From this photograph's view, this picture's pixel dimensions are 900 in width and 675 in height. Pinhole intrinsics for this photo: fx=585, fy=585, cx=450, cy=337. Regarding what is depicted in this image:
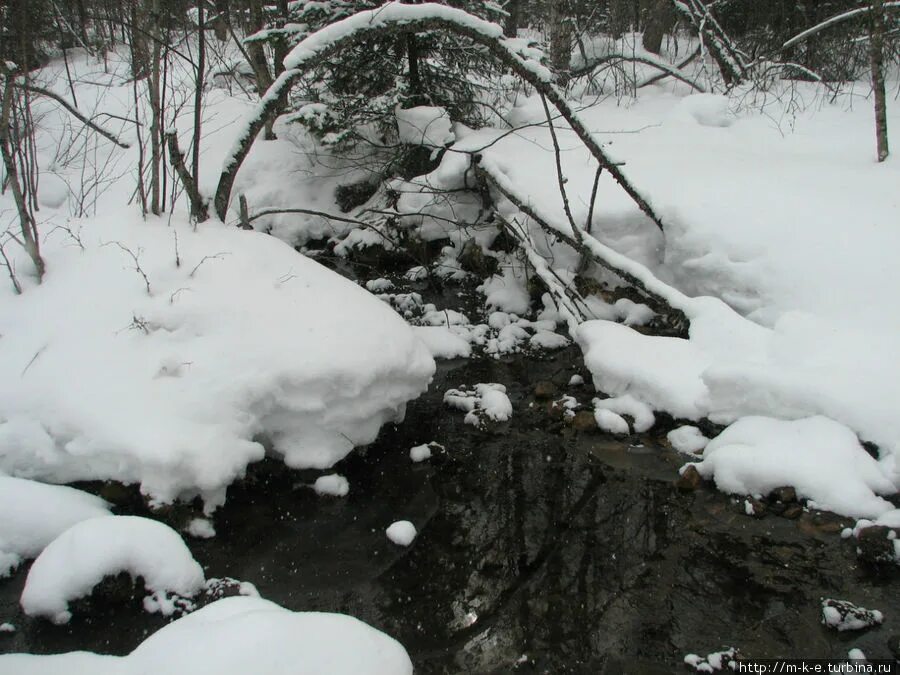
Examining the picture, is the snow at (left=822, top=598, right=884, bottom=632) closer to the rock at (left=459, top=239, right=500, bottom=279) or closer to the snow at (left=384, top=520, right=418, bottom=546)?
the snow at (left=384, top=520, right=418, bottom=546)

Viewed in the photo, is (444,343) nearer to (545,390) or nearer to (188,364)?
(545,390)

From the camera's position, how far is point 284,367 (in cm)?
406

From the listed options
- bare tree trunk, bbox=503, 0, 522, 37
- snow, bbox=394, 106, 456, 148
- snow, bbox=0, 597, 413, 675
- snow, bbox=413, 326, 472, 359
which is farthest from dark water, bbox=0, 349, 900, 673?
bare tree trunk, bbox=503, 0, 522, 37

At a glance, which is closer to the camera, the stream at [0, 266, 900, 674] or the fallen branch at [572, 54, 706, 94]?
the stream at [0, 266, 900, 674]

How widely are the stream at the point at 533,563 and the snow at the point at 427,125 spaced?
4.61 metres

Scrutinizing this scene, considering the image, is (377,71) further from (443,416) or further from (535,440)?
(535,440)

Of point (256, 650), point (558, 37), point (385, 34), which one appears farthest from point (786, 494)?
point (558, 37)

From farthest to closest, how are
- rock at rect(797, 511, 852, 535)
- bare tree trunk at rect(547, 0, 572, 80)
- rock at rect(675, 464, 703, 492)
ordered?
1. bare tree trunk at rect(547, 0, 572, 80)
2. rock at rect(675, 464, 703, 492)
3. rock at rect(797, 511, 852, 535)

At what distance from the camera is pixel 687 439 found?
4.46 metres

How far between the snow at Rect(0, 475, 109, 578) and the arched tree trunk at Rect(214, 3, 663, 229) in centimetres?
316

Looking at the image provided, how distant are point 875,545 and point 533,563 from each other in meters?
1.96

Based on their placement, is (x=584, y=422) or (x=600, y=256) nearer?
(x=584, y=422)

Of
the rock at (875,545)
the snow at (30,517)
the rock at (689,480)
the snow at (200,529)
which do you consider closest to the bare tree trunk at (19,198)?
the snow at (30,517)

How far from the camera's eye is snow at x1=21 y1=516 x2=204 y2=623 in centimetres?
310
